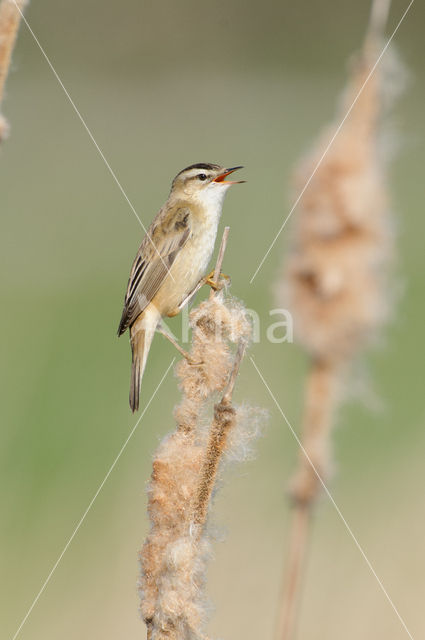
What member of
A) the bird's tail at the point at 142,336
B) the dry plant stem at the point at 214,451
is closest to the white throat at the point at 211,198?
the bird's tail at the point at 142,336

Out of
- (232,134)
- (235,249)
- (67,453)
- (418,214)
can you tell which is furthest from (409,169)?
(67,453)

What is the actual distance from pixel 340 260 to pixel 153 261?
2213 mm

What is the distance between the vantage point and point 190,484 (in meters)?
1.79

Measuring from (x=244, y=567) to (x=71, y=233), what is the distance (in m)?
4.70

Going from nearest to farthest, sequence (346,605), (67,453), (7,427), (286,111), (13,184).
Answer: (346,605), (7,427), (67,453), (13,184), (286,111)

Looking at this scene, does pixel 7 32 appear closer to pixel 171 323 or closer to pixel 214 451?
pixel 214 451

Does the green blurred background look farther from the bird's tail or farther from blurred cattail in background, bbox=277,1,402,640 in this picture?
the bird's tail

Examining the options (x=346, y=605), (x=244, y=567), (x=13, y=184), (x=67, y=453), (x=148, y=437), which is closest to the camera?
(x=346, y=605)

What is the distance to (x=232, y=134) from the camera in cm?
823

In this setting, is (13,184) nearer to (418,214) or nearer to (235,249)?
(235,249)

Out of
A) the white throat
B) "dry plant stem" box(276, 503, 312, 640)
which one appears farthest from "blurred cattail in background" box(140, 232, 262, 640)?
the white throat

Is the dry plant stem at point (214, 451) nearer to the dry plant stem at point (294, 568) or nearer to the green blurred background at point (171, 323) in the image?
the green blurred background at point (171, 323)

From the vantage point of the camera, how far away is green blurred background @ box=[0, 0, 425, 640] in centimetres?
299

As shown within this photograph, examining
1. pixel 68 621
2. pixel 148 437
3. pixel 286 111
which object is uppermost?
pixel 286 111
